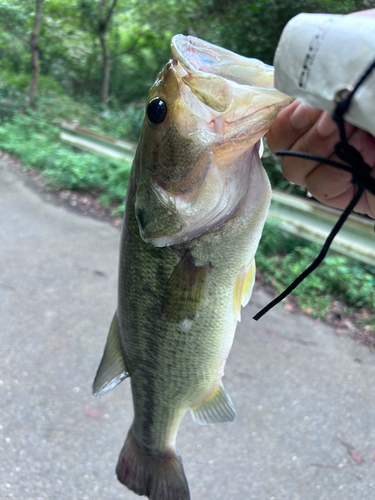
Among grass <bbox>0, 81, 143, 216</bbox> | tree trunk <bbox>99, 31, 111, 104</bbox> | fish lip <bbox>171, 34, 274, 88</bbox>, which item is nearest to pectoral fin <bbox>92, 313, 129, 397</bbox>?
fish lip <bbox>171, 34, 274, 88</bbox>

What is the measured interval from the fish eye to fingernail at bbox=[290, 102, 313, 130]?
31cm

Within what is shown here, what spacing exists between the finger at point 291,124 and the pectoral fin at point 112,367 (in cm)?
85

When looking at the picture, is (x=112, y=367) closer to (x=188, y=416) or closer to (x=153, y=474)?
(x=153, y=474)

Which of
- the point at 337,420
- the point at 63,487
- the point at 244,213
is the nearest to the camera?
the point at 244,213

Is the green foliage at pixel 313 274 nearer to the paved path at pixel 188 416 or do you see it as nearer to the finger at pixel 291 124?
the paved path at pixel 188 416

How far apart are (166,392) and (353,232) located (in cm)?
288

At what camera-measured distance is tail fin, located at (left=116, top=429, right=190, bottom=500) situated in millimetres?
1427

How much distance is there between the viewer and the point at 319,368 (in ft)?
10.5

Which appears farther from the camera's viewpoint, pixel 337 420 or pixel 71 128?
pixel 71 128

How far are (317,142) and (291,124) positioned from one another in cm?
9

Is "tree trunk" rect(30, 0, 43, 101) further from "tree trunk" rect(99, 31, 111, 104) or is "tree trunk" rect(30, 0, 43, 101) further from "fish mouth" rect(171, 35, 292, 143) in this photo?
"fish mouth" rect(171, 35, 292, 143)

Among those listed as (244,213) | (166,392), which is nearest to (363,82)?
(244,213)

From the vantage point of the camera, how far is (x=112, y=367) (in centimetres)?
136

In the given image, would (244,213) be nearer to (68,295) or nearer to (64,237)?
(68,295)
